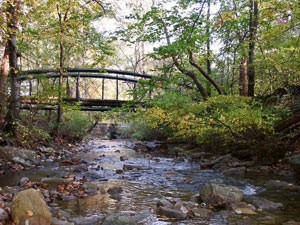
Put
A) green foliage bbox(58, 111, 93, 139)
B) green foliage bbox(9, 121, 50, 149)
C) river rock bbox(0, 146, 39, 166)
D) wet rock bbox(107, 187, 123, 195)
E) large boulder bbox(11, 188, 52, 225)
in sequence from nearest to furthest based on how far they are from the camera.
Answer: large boulder bbox(11, 188, 52, 225), wet rock bbox(107, 187, 123, 195), river rock bbox(0, 146, 39, 166), green foliage bbox(9, 121, 50, 149), green foliage bbox(58, 111, 93, 139)

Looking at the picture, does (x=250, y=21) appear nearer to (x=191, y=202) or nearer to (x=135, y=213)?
(x=191, y=202)

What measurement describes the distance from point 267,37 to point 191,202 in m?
4.19

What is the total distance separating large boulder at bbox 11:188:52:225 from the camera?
310 cm

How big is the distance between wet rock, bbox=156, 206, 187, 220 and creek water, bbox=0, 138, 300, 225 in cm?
10

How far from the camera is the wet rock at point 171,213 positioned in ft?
12.4

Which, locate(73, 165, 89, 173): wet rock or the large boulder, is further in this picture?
locate(73, 165, 89, 173): wet rock

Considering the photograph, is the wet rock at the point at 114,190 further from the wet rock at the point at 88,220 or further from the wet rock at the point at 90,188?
the wet rock at the point at 88,220

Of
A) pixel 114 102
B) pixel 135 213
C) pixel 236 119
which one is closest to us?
pixel 135 213

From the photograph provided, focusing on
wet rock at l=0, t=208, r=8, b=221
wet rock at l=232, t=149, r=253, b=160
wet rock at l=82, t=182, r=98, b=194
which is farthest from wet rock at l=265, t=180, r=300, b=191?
wet rock at l=0, t=208, r=8, b=221

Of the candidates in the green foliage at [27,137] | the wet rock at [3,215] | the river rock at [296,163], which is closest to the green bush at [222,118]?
the river rock at [296,163]

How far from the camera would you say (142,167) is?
306 inches

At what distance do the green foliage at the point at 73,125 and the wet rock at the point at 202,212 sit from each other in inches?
349

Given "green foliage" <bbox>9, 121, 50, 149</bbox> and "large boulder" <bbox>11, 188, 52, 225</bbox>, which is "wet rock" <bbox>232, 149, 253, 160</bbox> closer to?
"green foliage" <bbox>9, 121, 50, 149</bbox>

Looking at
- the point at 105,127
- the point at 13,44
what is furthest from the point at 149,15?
the point at 105,127
